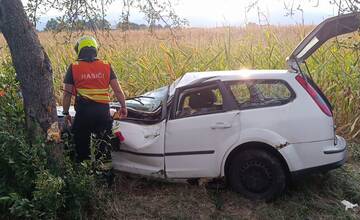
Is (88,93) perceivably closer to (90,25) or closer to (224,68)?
(90,25)

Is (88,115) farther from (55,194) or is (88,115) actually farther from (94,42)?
(55,194)

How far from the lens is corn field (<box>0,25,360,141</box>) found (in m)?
7.30

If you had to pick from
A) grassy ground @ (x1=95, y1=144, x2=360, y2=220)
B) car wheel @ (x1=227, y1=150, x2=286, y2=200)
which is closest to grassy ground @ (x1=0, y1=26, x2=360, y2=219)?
grassy ground @ (x1=95, y1=144, x2=360, y2=220)

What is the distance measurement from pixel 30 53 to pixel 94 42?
784mm

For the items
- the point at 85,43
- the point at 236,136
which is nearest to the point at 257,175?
the point at 236,136

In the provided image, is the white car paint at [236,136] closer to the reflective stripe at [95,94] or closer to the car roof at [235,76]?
the car roof at [235,76]

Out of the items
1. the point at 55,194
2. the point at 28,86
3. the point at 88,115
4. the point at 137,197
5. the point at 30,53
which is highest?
the point at 30,53

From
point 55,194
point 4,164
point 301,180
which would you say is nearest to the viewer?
point 55,194

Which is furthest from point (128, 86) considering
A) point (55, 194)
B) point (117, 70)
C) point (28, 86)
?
point (55, 194)

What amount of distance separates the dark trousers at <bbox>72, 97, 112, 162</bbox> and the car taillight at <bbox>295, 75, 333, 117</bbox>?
86.4 inches

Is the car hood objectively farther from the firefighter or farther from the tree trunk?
the tree trunk

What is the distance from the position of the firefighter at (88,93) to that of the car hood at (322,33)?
2.09 meters

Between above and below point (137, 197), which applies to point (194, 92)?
above

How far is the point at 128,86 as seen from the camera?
8.29 m
